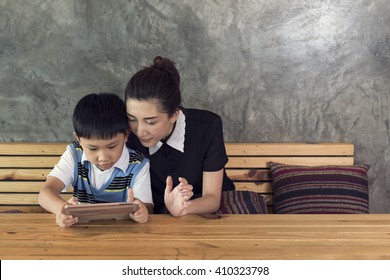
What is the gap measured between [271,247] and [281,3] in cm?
199

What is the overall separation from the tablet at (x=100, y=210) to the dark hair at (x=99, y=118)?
0.39 meters

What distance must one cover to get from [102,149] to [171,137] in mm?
373

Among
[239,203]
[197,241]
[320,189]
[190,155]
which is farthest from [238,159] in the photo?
[197,241]

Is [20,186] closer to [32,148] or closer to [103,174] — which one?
[32,148]

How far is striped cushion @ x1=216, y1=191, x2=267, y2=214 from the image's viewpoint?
2512mm

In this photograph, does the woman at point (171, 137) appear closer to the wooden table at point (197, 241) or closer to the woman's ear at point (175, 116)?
the woman's ear at point (175, 116)

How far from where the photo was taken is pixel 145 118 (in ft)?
6.72

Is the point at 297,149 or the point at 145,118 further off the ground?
the point at 297,149

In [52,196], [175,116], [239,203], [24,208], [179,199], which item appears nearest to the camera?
[179,199]

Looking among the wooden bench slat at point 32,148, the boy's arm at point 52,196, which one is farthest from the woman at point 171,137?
the wooden bench slat at point 32,148

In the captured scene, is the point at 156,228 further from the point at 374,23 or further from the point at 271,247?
the point at 374,23
